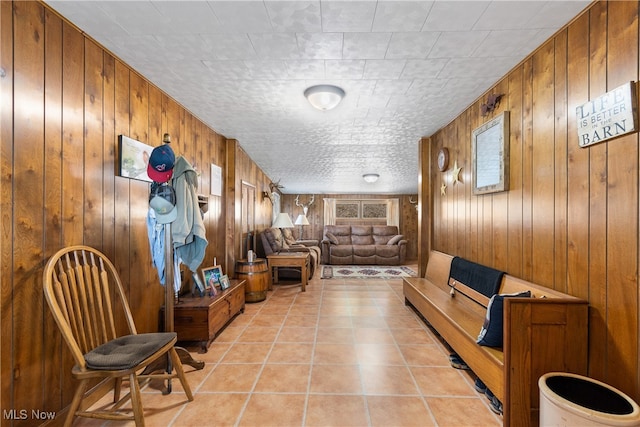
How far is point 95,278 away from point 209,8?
1.67 m

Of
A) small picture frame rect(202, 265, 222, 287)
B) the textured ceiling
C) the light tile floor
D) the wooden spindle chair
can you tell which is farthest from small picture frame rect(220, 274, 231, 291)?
the textured ceiling

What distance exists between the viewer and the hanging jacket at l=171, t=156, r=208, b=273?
2.00 metres

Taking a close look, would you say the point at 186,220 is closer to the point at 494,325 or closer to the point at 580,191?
the point at 494,325

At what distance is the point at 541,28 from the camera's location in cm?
166

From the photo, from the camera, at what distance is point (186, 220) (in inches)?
79.6

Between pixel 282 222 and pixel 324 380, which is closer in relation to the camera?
pixel 324 380

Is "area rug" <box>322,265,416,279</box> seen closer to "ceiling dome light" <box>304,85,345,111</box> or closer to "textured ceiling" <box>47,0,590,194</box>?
"textured ceiling" <box>47,0,590,194</box>

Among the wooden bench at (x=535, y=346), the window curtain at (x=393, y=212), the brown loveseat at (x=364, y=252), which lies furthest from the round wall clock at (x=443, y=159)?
the window curtain at (x=393, y=212)

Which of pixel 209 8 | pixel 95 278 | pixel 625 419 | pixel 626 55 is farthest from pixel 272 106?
pixel 625 419

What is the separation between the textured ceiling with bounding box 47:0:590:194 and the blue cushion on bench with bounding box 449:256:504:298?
1.58m

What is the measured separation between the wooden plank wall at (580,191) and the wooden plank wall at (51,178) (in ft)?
9.51

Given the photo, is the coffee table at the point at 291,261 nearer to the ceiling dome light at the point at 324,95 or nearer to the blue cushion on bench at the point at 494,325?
the ceiling dome light at the point at 324,95

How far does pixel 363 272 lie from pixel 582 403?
16.4 feet

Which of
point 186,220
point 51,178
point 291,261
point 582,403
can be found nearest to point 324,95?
point 186,220
